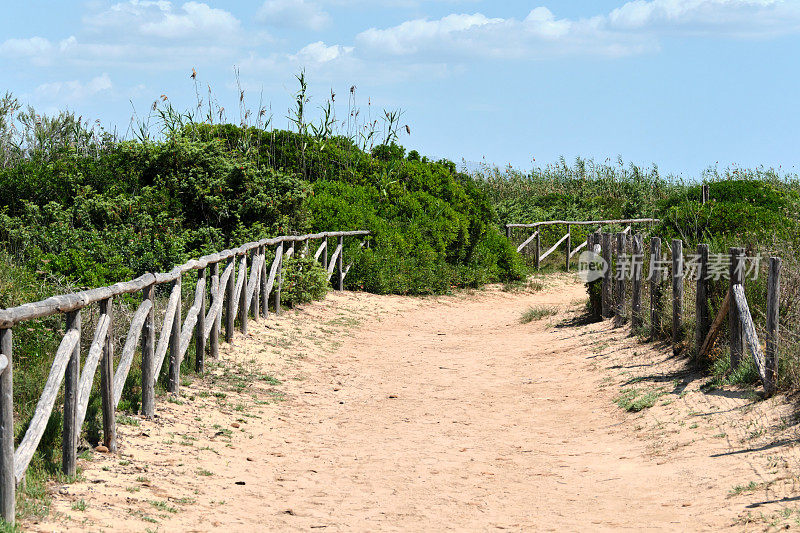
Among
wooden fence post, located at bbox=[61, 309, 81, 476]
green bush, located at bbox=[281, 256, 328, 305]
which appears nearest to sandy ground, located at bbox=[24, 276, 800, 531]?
wooden fence post, located at bbox=[61, 309, 81, 476]

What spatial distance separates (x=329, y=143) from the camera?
21.7 meters

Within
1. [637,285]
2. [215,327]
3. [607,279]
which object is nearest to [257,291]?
[215,327]

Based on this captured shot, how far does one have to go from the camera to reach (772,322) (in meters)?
8.04

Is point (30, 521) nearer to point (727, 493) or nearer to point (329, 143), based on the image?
point (727, 493)

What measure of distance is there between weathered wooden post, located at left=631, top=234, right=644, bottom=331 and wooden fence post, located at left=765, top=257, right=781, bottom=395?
3768 millimetres

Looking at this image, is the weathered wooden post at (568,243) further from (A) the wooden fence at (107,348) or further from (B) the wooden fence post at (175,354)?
(B) the wooden fence post at (175,354)

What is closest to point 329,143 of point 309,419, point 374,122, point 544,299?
point 374,122

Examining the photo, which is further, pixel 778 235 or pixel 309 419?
pixel 778 235

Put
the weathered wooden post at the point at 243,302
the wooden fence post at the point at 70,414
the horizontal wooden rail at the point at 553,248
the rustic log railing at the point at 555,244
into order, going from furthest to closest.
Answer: the horizontal wooden rail at the point at 553,248 → the rustic log railing at the point at 555,244 → the weathered wooden post at the point at 243,302 → the wooden fence post at the point at 70,414

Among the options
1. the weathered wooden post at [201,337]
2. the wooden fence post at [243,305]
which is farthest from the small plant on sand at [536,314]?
the weathered wooden post at [201,337]

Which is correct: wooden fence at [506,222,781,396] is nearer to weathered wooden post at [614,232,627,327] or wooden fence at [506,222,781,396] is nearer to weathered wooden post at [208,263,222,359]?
weathered wooden post at [614,232,627,327]

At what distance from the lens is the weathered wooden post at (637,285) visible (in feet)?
39.1

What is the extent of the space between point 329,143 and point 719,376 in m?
14.6

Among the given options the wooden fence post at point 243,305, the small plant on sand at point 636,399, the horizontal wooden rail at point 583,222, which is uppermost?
the horizontal wooden rail at point 583,222
